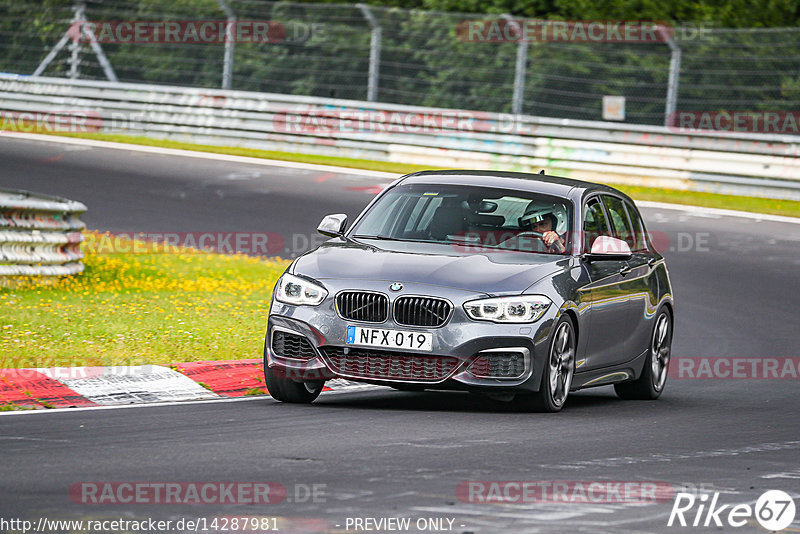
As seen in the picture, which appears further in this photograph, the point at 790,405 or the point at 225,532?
the point at 790,405

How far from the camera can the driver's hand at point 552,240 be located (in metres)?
10.3

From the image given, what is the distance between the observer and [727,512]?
6684 mm

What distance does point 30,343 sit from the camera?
1117cm

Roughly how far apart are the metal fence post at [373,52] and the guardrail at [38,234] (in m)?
12.0

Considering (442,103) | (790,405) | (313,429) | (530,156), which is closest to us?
(313,429)

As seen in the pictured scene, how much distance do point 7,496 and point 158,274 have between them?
10380 mm

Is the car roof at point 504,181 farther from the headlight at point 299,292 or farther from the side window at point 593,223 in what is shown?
the headlight at point 299,292

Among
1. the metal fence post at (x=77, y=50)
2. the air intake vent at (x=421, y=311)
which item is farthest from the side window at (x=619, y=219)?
the metal fence post at (x=77, y=50)

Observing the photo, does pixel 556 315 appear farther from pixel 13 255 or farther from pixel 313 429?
pixel 13 255

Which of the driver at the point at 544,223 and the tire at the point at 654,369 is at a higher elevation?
the driver at the point at 544,223

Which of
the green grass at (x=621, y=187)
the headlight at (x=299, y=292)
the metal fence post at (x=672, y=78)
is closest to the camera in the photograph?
the headlight at (x=299, y=292)

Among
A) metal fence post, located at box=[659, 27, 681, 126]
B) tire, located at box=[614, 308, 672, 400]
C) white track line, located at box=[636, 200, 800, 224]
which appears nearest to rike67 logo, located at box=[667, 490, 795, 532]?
tire, located at box=[614, 308, 672, 400]

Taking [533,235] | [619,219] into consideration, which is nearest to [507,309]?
[533,235]

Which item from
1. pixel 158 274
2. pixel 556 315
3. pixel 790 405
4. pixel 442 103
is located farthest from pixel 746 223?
pixel 556 315
